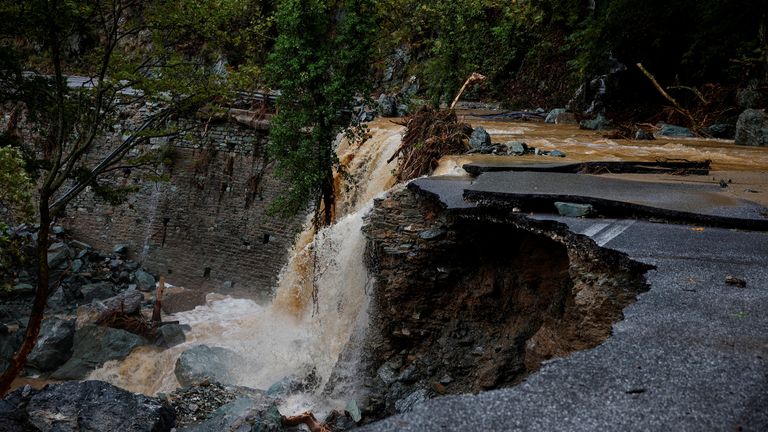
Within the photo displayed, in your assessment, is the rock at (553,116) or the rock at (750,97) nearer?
the rock at (750,97)

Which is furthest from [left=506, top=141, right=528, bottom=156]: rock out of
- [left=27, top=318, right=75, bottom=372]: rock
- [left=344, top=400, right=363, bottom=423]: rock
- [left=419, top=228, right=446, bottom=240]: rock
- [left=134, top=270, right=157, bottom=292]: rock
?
[left=134, top=270, right=157, bottom=292]: rock

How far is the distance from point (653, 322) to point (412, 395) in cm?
290

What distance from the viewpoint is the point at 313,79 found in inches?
352

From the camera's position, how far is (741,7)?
35.9ft

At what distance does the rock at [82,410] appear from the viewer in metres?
4.94

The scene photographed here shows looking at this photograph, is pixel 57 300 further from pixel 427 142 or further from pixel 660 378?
pixel 660 378

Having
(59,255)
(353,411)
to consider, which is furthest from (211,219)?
(353,411)

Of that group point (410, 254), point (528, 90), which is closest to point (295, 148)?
point (410, 254)

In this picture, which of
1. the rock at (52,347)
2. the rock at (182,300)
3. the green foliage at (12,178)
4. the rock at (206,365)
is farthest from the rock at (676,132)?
the rock at (52,347)

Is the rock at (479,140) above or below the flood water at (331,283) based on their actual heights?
above

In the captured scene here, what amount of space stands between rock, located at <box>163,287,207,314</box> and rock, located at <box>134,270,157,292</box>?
0.84 meters

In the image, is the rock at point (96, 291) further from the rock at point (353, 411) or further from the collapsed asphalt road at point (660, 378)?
the collapsed asphalt road at point (660, 378)

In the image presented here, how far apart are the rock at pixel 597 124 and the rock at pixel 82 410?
10233mm

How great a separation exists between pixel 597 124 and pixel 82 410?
11.0 meters
